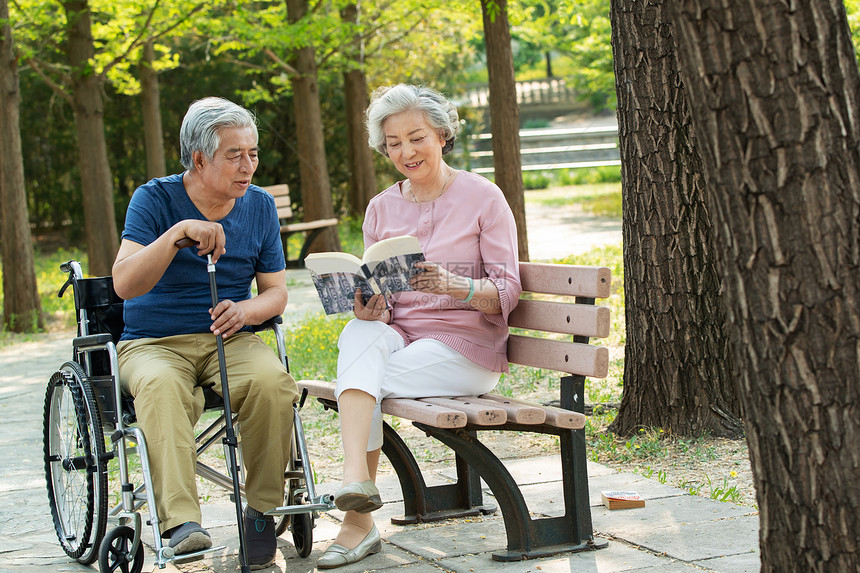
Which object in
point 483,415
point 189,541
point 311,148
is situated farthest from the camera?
point 311,148

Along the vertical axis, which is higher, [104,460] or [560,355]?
[560,355]

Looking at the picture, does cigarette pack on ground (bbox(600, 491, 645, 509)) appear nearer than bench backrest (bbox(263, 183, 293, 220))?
Yes

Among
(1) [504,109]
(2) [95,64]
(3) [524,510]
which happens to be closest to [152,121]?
(2) [95,64]

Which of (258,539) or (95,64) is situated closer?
(258,539)

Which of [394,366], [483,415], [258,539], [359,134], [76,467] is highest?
[359,134]

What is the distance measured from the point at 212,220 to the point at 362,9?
43.8 ft

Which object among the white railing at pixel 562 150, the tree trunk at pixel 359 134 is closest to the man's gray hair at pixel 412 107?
the tree trunk at pixel 359 134

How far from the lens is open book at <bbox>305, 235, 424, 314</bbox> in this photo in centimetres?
318

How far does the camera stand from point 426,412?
3127 millimetres

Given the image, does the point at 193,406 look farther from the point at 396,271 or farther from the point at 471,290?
the point at 471,290

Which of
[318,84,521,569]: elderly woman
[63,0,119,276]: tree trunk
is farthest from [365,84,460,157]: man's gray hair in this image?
[63,0,119,276]: tree trunk

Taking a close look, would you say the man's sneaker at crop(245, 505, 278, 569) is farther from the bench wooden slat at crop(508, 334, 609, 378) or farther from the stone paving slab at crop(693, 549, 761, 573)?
the stone paving slab at crop(693, 549, 761, 573)

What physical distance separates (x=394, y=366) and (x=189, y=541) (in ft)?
2.98

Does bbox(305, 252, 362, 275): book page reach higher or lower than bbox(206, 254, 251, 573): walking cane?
higher
